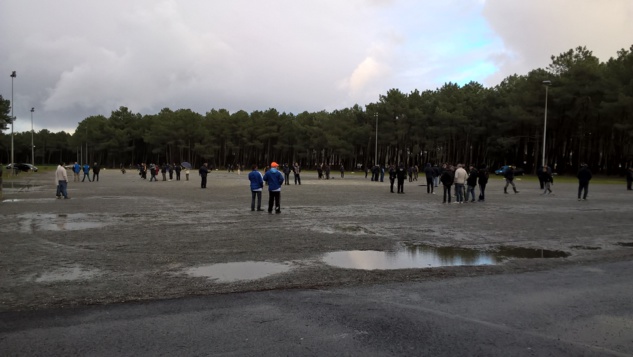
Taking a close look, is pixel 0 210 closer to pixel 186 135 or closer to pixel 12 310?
pixel 12 310

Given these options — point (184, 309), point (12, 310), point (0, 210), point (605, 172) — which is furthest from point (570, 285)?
point (605, 172)

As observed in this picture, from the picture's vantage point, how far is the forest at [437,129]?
5862 cm

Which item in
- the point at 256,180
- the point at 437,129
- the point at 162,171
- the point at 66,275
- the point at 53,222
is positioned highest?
the point at 437,129

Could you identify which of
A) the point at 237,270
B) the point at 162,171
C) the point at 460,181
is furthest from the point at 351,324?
the point at 162,171

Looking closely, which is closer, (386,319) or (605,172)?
(386,319)

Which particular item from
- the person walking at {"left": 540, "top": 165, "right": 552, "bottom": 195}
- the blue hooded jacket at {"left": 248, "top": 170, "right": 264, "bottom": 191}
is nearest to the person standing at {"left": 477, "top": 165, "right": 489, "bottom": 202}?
the person walking at {"left": 540, "top": 165, "right": 552, "bottom": 195}

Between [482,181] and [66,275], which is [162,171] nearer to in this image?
[482,181]

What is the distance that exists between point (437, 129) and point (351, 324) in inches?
2861

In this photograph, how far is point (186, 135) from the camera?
11575 cm

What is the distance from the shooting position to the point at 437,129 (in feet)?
245

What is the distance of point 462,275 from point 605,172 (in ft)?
221

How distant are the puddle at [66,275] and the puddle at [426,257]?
3.86 meters

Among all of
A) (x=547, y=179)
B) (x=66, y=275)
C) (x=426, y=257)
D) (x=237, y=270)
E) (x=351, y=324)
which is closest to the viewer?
(x=351, y=324)

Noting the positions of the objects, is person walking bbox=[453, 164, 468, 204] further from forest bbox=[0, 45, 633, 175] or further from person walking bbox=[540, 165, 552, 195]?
forest bbox=[0, 45, 633, 175]
